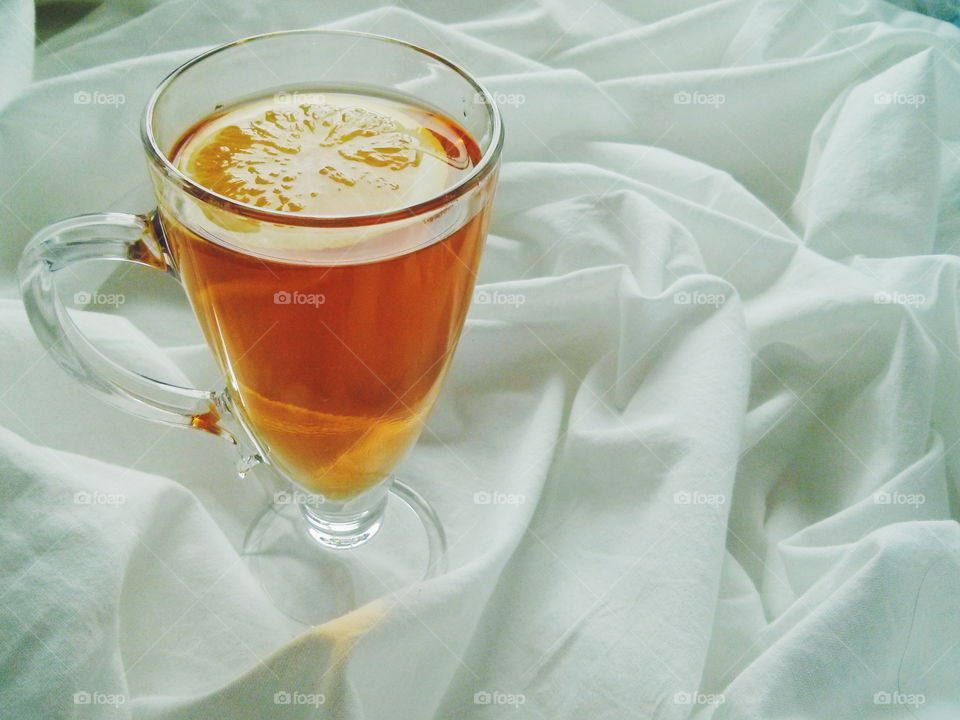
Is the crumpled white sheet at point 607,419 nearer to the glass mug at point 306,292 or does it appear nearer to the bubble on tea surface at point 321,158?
the glass mug at point 306,292

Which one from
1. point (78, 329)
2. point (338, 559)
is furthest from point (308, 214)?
point (338, 559)

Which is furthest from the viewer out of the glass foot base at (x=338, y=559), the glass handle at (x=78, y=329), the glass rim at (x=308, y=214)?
→ the glass foot base at (x=338, y=559)

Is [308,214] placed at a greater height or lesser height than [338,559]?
greater

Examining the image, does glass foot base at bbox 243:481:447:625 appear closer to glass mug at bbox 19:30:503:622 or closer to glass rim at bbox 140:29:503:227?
glass mug at bbox 19:30:503:622

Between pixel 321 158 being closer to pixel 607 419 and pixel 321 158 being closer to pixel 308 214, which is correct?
pixel 308 214

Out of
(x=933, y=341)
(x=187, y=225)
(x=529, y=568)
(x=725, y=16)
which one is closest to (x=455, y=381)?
(x=529, y=568)

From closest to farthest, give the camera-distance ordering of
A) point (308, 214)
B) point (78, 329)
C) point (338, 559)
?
1. point (308, 214)
2. point (78, 329)
3. point (338, 559)

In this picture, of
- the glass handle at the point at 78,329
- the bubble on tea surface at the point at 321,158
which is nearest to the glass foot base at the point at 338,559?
the glass handle at the point at 78,329

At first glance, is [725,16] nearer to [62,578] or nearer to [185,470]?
[185,470]
